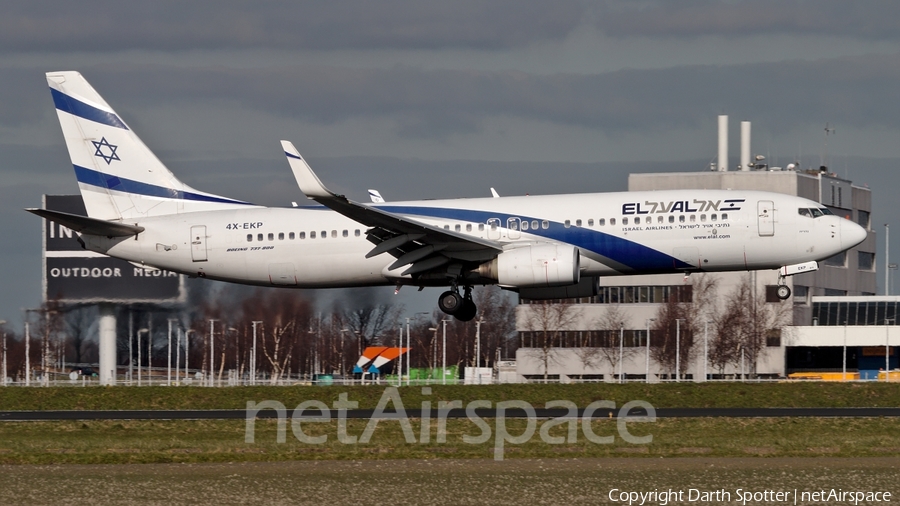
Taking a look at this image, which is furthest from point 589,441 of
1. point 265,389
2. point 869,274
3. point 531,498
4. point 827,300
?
point 869,274

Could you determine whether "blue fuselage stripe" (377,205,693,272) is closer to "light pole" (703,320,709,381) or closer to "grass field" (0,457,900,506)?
"grass field" (0,457,900,506)

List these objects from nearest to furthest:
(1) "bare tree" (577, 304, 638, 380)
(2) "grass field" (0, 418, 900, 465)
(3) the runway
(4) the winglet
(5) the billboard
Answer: (2) "grass field" (0, 418, 900, 465), (4) the winglet, (3) the runway, (5) the billboard, (1) "bare tree" (577, 304, 638, 380)

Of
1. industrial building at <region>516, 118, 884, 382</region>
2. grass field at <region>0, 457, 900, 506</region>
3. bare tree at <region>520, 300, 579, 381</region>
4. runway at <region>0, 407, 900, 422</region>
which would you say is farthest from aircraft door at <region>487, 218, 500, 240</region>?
bare tree at <region>520, 300, 579, 381</region>

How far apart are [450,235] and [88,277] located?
52.6 m

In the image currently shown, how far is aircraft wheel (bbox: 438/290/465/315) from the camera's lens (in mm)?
41531

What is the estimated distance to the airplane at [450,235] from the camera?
128ft

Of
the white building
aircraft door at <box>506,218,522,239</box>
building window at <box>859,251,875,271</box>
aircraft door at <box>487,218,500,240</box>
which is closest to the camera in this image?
aircraft door at <box>506,218,522,239</box>

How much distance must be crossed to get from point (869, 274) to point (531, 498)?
106 metres

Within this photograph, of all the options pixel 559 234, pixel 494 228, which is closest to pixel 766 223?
pixel 559 234

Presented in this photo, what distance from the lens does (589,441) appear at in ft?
104

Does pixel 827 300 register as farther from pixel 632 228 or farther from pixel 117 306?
pixel 632 228

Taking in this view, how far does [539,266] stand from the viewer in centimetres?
3884

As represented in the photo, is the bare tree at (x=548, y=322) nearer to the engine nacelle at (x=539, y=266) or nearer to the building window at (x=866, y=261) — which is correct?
the building window at (x=866, y=261)

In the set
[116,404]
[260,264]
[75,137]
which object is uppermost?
[75,137]
